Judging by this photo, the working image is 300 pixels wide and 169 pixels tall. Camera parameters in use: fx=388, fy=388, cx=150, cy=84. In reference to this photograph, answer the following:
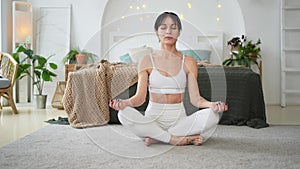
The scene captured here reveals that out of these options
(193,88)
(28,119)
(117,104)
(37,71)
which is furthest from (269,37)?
(117,104)

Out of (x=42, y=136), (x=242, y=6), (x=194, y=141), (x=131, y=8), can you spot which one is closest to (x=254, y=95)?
(x=194, y=141)

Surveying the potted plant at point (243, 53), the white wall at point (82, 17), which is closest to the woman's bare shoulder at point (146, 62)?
the potted plant at point (243, 53)

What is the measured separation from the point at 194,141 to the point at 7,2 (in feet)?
A: 13.3

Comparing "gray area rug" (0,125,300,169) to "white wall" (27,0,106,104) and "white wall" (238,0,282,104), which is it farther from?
"white wall" (27,0,106,104)

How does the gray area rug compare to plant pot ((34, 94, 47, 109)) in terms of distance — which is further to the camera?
plant pot ((34, 94, 47, 109))

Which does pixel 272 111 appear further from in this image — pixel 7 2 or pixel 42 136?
pixel 7 2

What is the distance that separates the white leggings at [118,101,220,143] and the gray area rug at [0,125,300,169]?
9 centimetres

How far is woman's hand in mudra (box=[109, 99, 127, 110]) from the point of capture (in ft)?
6.47

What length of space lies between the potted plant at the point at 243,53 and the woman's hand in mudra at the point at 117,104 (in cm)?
353

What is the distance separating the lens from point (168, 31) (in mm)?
2064

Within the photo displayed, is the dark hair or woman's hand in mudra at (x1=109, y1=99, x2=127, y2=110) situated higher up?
the dark hair

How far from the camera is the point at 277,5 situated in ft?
18.7

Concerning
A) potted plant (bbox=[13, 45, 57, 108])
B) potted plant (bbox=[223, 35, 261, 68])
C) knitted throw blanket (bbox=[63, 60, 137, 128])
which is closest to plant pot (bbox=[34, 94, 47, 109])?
potted plant (bbox=[13, 45, 57, 108])

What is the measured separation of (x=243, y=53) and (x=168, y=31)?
11.5ft
